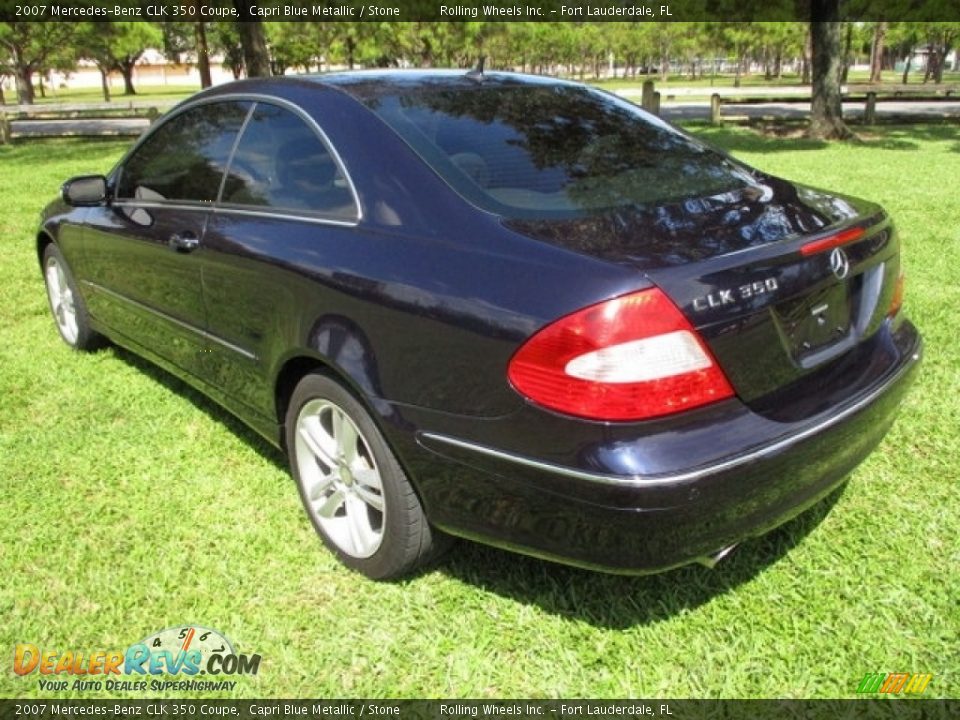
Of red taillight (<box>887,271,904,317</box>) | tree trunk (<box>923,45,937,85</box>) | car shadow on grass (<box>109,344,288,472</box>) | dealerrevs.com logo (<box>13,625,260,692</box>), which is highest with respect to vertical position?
tree trunk (<box>923,45,937,85</box>)

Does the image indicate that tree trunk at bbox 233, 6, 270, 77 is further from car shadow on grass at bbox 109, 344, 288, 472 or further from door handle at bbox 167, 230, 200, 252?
door handle at bbox 167, 230, 200, 252

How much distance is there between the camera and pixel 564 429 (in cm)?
194

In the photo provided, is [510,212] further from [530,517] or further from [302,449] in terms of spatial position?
[302,449]

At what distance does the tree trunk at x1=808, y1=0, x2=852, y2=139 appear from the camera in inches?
576

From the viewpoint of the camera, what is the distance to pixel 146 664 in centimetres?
240

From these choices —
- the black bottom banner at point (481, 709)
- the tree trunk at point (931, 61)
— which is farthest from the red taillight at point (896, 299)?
the tree trunk at point (931, 61)

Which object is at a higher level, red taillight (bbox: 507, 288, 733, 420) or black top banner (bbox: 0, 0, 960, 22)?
black top banner (bbox: 0, 0, 960, 22)

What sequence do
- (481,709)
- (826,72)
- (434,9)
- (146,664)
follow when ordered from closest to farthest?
1. (481,709)
2. (146,664)
3. (826,72)
4. (434,9)

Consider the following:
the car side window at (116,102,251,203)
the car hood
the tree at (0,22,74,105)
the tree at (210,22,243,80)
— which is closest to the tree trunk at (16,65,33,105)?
the tree at (0,22,74,105)

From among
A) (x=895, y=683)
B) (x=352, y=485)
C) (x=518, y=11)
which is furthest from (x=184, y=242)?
(x=518, y=11)

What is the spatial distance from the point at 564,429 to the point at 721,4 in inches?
727

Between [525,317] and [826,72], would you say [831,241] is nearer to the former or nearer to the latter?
[525,317]

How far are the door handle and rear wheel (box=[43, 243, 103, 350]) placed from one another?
157cm

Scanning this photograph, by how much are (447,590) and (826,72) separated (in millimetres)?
15298
